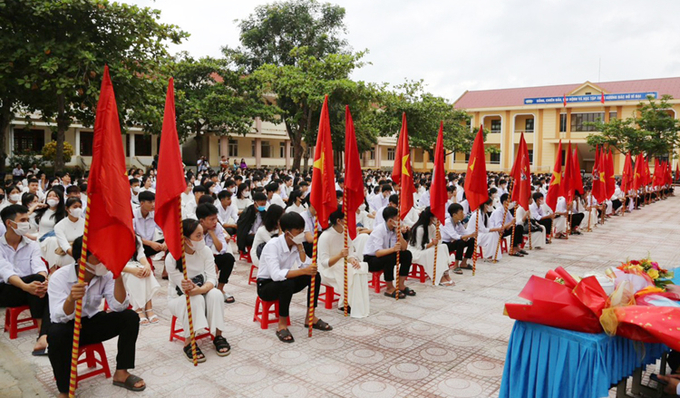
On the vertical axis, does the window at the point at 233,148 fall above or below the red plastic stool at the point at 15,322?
above

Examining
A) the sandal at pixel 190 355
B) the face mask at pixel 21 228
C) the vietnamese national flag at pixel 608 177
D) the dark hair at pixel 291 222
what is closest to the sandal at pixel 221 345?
the sandal at pixel 190 355

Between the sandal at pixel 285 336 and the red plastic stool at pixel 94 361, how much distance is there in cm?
161

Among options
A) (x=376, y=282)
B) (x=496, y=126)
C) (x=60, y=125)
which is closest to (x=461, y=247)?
(x=376, y=282)

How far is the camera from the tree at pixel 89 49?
39.0 ft

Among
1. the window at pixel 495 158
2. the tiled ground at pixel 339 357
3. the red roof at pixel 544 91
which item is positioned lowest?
the tiled ground at pixel 339 357

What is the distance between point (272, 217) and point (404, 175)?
192 cm

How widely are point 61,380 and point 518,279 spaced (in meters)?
6.56

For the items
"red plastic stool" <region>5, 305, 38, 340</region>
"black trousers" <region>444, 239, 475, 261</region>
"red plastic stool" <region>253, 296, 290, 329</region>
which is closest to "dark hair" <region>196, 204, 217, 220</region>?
"red plastic stool" <region>253, 296, 290, 329</region>

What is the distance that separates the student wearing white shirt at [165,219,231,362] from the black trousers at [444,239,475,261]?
4.45 meters

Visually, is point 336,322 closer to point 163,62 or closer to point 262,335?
point 262,335

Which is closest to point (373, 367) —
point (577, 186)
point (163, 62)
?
point (577, 186)

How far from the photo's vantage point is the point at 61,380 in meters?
3.66

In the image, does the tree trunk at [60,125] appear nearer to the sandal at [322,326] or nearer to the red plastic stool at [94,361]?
the red plastic stool at [94,361]

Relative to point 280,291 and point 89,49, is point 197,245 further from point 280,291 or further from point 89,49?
point 89,49
